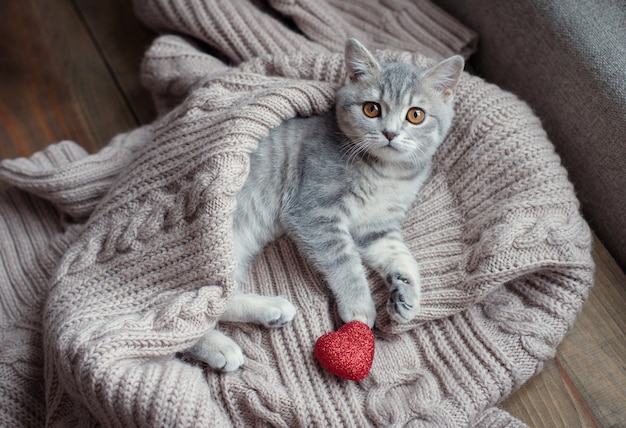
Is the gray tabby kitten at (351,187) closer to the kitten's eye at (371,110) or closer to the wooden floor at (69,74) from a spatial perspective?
the kitten's eye at (371,110)

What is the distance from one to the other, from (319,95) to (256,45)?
309 mm

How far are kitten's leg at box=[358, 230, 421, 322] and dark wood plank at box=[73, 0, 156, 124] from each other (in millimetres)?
878

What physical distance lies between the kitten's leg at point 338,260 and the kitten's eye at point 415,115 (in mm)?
273

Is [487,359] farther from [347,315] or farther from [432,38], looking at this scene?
[432,38]

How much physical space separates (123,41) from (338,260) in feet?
3.73

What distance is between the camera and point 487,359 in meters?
1.16

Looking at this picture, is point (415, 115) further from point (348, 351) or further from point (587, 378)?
point (587, 378)

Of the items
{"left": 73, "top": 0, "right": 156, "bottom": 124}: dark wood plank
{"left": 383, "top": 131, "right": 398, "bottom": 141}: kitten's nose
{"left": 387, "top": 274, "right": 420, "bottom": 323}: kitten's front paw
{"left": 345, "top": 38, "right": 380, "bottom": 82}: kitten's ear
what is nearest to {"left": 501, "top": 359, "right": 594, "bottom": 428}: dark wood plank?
{"left": 387, "top": 274, "right": 420, "bottom": 323}: kitten's front paw

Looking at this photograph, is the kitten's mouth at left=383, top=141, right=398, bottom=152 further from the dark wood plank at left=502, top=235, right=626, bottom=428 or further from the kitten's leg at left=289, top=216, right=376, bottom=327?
the dark wood plank at left=502, top=235, right=626, bottom=428

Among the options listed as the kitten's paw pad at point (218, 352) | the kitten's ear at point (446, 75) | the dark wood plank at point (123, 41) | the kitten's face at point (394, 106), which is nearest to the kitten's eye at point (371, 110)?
the kitten's face at point (394, 106)

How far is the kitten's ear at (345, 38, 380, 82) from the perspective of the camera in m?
1.21

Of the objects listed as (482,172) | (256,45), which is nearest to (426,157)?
(482,172)

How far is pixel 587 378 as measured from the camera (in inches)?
47.4

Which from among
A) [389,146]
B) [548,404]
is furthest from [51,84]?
[548,404]
